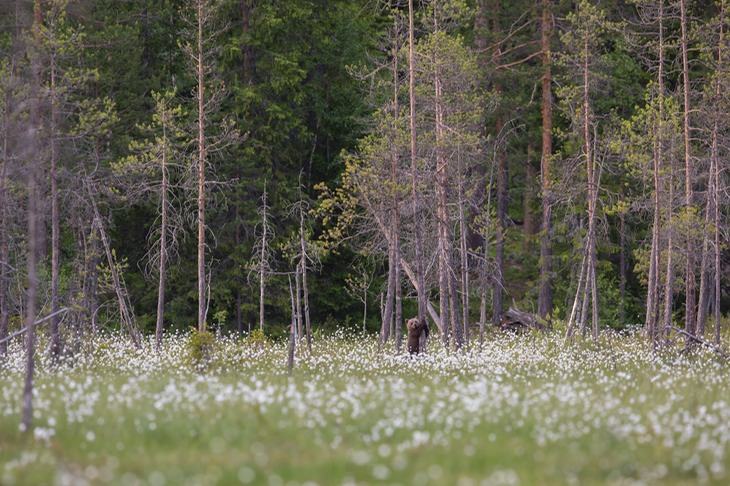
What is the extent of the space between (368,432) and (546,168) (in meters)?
21.5

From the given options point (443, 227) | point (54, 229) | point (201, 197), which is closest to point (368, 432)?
point (54, 229)

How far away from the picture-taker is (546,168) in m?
29.9

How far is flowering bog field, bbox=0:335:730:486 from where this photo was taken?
26.6 feet

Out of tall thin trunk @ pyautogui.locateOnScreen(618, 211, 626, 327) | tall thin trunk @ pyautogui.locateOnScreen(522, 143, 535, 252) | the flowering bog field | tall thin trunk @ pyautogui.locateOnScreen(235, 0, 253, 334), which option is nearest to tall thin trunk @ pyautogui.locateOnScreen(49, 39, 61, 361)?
the flowering bog field

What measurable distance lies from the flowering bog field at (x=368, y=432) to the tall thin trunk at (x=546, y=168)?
1568 cm

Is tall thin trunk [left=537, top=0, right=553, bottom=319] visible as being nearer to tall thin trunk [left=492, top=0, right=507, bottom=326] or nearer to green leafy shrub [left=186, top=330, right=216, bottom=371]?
tall thin trunk [left=492, top=0, right=507, bottom=326]

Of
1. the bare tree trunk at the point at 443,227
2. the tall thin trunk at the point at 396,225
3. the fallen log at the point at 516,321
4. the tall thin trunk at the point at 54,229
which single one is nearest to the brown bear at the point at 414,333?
the tall thin trunk at the point at 396,225

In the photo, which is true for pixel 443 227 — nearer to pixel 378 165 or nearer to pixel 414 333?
pixel 378 165

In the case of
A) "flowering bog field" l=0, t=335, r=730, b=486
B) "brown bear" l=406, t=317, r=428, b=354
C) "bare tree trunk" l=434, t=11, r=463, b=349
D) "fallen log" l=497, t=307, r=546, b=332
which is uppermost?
"bare tree trunk" l=434, t=11, r=463, b=349

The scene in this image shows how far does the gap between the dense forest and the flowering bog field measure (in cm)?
836

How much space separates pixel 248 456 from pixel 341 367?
827cm

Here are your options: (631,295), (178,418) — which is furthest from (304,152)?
(178,418)

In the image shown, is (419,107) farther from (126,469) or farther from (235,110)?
(126,469)

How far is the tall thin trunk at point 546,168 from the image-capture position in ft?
99.8
